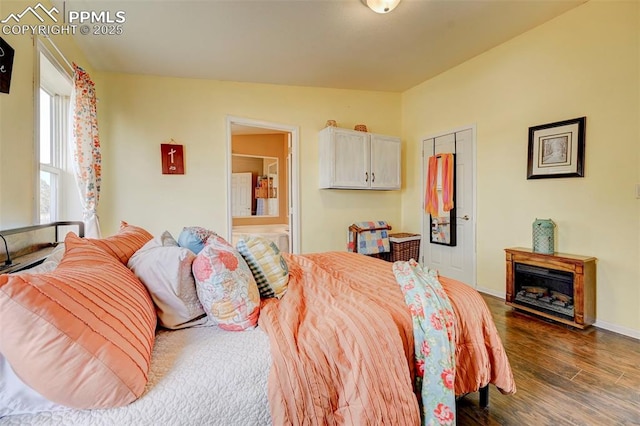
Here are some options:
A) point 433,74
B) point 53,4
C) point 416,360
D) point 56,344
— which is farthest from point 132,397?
point 433,74

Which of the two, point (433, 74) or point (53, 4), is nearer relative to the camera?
point (53, 4)

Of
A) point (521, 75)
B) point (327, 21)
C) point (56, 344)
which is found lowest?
point (56, 344)

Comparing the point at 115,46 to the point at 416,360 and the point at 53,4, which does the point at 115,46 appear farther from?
the point at 416,360

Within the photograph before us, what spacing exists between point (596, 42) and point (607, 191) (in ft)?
4.38

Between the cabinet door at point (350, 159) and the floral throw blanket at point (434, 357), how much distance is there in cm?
283

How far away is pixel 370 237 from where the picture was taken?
Answer: 13.5ft

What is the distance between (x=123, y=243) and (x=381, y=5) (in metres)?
2.54

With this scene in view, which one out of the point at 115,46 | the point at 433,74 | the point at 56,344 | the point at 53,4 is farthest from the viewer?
the point at 433,74

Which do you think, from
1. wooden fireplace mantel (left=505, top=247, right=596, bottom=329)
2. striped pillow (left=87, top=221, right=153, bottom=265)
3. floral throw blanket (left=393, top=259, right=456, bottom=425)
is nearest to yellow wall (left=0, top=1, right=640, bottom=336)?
wooden fireplace mantel (left=505, top=247, right=596, bottom=329)

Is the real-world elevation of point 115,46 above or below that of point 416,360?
above

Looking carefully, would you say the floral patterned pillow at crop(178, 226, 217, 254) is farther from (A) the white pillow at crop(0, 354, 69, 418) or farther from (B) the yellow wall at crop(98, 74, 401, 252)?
(B) the yellow wall at crop(98, 74, 401, 252)

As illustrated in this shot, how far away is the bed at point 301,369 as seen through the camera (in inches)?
32.6

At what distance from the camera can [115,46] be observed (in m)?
2.84

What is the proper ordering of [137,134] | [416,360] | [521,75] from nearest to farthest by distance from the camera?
1. [416,360]
2. [521,75]
3. [137,134]
